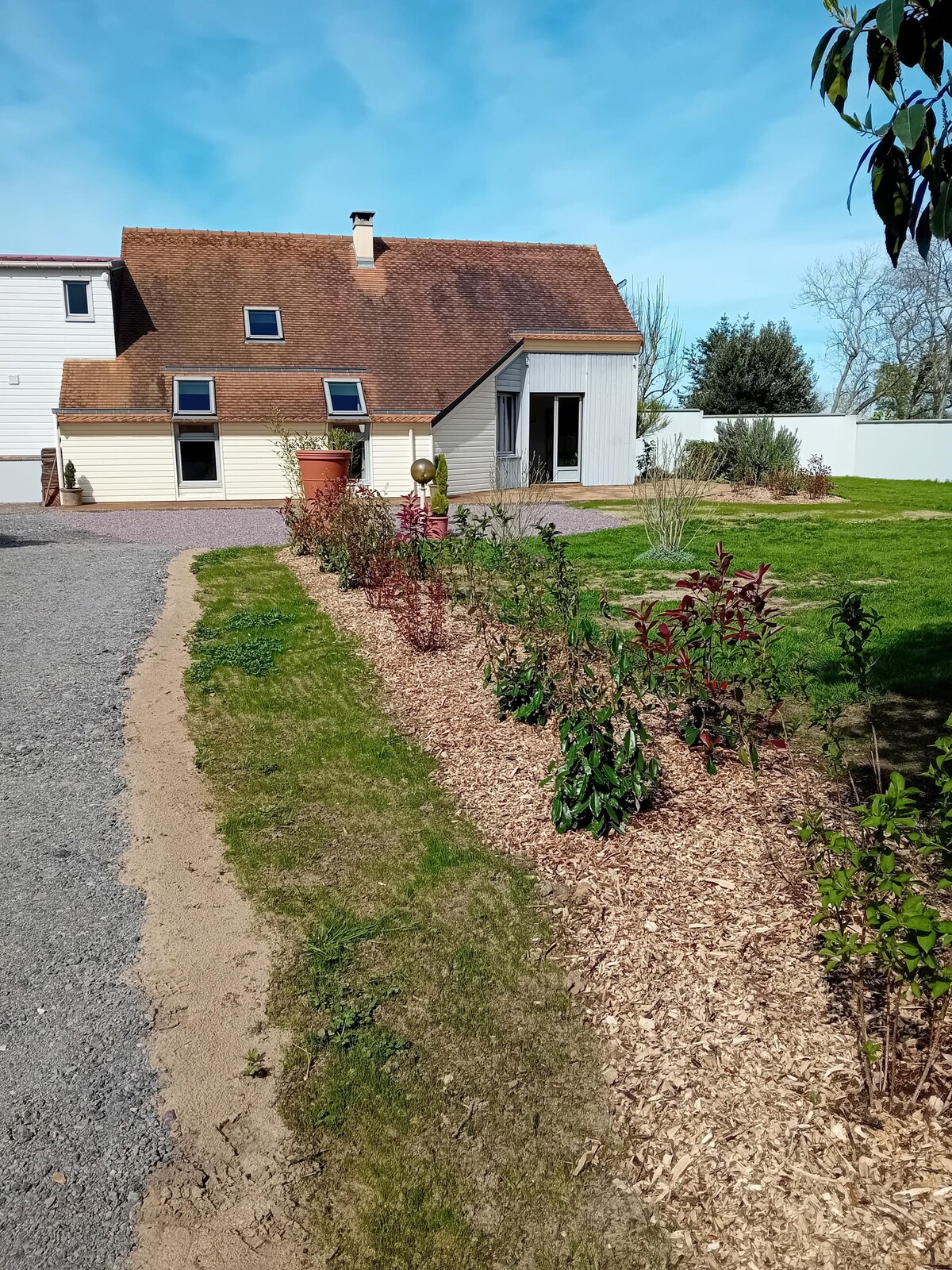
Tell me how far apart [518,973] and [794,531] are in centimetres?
1176

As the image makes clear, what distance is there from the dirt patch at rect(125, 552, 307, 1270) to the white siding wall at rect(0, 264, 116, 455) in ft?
62.7

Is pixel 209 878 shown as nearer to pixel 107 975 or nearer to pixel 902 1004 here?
pixel 107 975

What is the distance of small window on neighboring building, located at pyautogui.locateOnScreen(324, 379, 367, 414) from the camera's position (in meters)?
21.3

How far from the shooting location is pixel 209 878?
408 centimetres

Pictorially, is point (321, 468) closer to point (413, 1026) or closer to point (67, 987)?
point (67, 987)

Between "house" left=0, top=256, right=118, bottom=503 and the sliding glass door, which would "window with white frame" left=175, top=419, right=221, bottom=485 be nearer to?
"house" left=0, top=256, right=118, bottom=503

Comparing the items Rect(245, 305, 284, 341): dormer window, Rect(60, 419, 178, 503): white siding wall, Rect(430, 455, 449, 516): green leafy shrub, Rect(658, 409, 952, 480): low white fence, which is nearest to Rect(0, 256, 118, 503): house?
Rect(60, 419, 178, 503): white siding wall

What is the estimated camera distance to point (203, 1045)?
3.01m

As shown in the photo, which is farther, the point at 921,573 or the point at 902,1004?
the point at 921,573

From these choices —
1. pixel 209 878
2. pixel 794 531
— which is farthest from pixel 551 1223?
pixel 794 531

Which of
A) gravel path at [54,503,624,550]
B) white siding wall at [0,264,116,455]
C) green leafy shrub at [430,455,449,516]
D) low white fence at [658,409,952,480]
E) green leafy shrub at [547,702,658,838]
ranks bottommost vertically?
green leafy shrub at [547,702,658,838]

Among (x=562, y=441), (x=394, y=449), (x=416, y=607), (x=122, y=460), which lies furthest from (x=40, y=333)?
(x=416, y=607)

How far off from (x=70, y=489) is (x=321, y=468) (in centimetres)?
968

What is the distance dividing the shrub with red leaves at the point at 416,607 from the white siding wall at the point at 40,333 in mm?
16010
